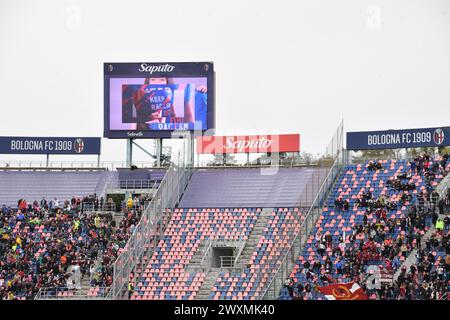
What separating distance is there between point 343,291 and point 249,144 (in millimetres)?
19052

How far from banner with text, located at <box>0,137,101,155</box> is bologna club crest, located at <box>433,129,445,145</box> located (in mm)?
18900

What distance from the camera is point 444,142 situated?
173ft

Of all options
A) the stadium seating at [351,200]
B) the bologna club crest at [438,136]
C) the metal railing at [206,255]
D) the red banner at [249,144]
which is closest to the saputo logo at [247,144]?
the red banner at [249,144]

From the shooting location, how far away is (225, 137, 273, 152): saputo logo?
189 feet

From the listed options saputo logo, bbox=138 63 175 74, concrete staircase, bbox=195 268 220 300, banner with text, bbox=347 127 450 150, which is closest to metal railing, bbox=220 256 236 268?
concrete staircase, bbox=195 268 220 300

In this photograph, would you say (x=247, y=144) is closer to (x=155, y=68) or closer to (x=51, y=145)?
(x=155, y=68)

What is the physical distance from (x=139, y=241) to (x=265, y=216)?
20.6ft

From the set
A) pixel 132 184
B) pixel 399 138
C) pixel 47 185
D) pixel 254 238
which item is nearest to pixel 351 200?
pixel 254 238

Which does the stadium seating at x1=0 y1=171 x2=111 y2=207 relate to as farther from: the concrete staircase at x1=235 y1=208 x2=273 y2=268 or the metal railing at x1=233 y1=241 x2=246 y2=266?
the metal railing at x1=233 y1=241 x2=246 y2=266

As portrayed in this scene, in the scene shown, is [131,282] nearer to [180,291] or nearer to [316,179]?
[180,291]

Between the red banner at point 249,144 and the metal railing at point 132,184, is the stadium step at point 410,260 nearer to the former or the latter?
the red banner at point 249,144

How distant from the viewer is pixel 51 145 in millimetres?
60906
